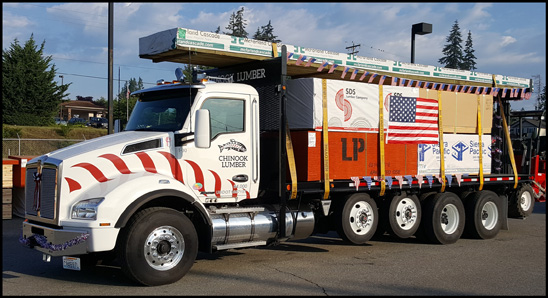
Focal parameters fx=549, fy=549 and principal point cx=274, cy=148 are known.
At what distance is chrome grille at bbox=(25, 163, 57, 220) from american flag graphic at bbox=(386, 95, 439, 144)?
19.1 ft

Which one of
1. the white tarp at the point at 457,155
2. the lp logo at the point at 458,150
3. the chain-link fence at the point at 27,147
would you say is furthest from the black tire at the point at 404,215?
the chain-link fence at the point at 27,147

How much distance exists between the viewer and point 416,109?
34.6ft

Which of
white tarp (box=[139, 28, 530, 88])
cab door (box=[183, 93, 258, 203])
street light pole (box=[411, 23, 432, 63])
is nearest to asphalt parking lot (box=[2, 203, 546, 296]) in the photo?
cab door (box=[183, 93, 258, 203])

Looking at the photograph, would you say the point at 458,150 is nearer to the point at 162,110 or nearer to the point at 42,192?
the point at 162,110

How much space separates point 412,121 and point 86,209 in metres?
6.31

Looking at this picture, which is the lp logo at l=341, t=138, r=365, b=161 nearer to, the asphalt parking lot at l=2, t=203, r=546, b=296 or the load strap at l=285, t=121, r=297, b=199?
the load strap at l=285, t=121, r=297, b=199

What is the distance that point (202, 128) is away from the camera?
7477mm

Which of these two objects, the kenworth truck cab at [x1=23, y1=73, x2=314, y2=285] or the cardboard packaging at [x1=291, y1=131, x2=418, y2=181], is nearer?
the kenworth truck cab at [x1=23, y1=73, x2=314, y2=285]

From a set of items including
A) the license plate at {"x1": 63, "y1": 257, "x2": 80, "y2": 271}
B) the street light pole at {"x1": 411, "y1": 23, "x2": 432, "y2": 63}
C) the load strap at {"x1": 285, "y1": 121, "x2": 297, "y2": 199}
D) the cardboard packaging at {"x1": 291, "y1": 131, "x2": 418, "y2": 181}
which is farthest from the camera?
the street light pole at {"x1": 411, "y1": 23, "x2": 432, "y2": 63}

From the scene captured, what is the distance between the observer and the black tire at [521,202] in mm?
12711

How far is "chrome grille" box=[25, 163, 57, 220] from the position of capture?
7023 mm

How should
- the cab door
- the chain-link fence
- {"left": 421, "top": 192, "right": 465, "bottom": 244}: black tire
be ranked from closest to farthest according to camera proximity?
1. the cab door
2. {"left": 421, "top": 192, "right": 465, "bottom": 244}: black tire
3. the chain-link fence

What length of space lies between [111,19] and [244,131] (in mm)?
9208

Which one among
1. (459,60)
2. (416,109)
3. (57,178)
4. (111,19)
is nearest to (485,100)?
(416,109)
